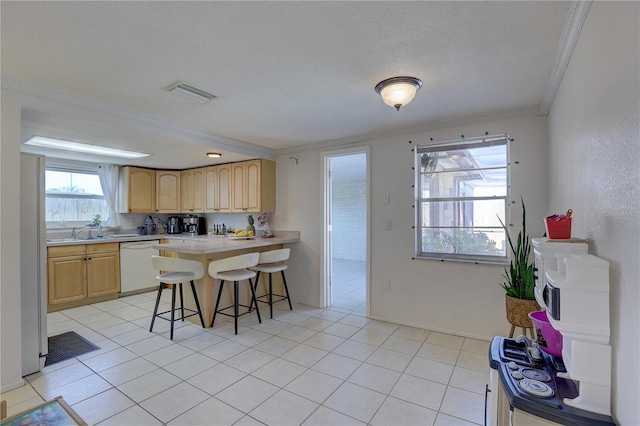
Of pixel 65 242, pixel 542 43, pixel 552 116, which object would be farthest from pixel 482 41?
pixel 65 242

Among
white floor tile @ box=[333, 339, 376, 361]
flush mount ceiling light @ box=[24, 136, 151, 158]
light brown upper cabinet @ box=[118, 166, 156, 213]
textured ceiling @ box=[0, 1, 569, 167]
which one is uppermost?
textured ceiling @ box=[0, 1, 569, 167]

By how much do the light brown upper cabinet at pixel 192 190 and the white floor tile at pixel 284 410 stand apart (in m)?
3.85

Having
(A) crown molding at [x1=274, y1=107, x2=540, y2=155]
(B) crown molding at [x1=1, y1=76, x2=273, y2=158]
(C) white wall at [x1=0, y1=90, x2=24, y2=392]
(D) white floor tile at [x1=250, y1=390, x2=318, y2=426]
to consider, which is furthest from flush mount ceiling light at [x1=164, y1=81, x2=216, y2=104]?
(D) white floor tile at [x1=250, y1=390, x2=318, y2=426]

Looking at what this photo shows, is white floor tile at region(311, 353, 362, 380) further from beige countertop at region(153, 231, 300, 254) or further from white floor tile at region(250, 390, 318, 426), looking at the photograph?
beige countertop at region(153, 231, 300, 254)

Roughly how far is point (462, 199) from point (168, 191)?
4905 mm

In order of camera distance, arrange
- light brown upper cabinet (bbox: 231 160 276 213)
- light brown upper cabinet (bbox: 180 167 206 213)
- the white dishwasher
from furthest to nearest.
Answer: light brown upper cabinet (bbox: 180 167 206 213) < the white dishwasher < light brown upper cabinet (bbox: 231 160 276 213)

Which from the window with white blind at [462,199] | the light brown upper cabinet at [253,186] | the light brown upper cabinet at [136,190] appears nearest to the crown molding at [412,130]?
the window with white blind at [462,199]

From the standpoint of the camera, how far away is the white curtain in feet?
16.3

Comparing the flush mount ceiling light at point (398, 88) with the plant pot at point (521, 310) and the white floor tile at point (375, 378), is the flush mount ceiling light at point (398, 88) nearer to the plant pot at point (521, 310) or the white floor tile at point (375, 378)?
the plant pot at point (521, 310)

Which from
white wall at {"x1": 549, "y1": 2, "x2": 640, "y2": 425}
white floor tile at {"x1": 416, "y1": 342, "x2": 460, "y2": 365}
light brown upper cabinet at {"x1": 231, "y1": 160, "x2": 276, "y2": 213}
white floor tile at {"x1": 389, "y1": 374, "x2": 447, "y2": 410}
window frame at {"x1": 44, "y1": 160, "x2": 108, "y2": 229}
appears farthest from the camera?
window frame at {"x1": 44, "y1": 160, "x2": 108, "y2": 229}

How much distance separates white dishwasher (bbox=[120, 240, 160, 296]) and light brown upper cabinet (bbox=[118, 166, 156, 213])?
26.7 inches

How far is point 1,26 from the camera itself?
156 centimetres

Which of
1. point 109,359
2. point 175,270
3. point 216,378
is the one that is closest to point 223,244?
point 175,270

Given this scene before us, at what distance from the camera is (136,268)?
479cm
